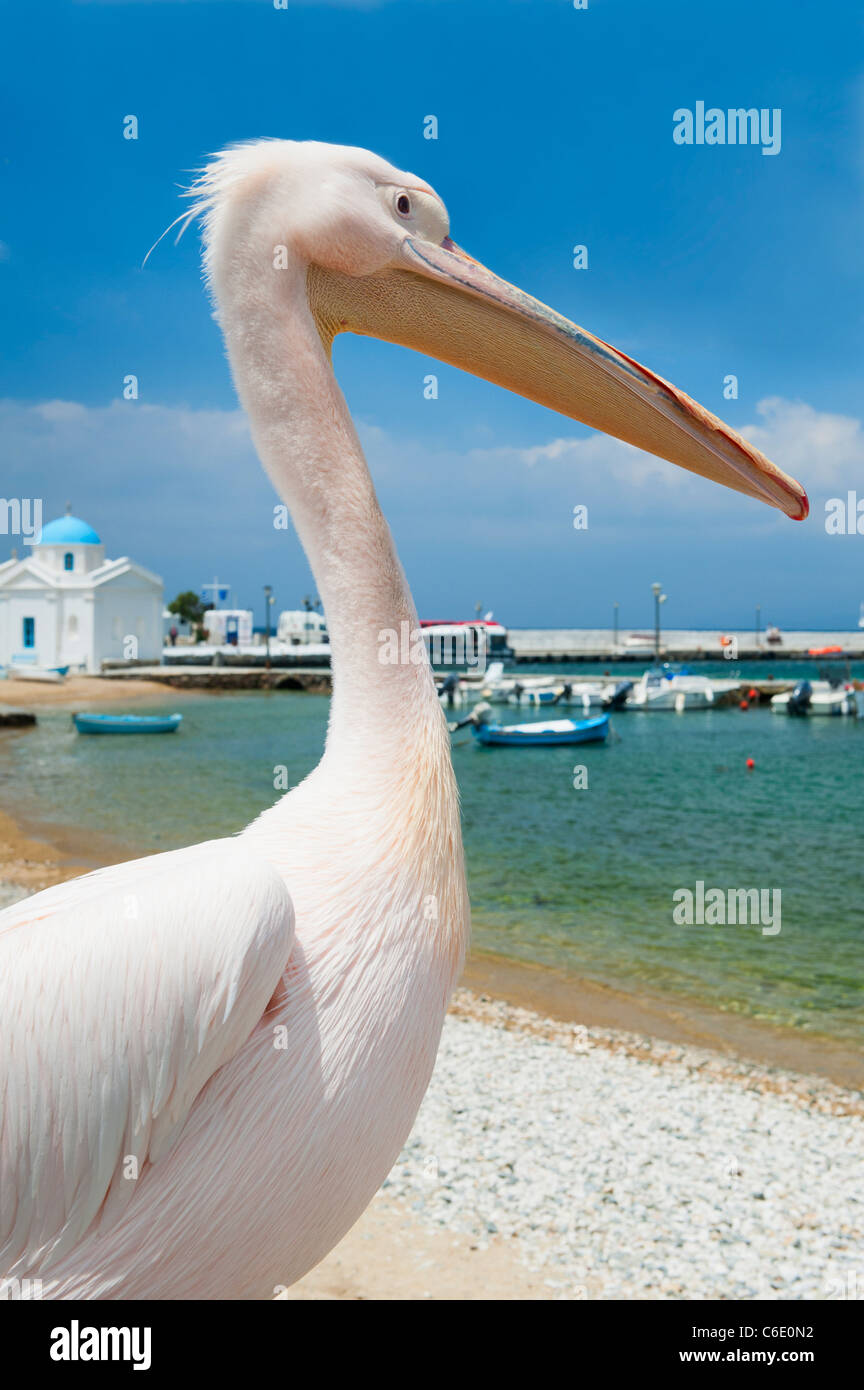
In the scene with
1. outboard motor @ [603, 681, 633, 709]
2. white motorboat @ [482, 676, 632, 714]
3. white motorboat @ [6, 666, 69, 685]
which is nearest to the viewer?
outboard motor @ [603, 681, 633, 709]

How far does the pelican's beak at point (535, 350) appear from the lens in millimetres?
1721

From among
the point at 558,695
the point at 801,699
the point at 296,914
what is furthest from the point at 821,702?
the point at 296,914

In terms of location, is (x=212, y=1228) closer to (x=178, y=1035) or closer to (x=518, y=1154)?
(x=178, y=1035)

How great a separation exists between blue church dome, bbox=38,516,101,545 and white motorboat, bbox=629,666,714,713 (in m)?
29.5

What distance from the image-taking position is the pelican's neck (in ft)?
5.29

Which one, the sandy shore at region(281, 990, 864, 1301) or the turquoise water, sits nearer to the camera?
the sandy shore at region(281, 990, 864, 1301)

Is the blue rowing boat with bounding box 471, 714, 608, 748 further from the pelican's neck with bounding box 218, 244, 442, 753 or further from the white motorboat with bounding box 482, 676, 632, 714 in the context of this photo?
the pelican's neck with bounding box 218, 244, 442, 753

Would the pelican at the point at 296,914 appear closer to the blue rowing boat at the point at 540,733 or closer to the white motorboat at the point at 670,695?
the blue rowing boat at the point at 540,733

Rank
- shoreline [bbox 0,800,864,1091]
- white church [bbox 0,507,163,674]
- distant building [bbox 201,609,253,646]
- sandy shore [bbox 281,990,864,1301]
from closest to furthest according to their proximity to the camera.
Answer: sandy shore [bbox 281,990,864,1301] < shoreline [bbox 0,800,864,1091] < white church [bbox 0,507,163,674] < distant building [bbox 201,609,253,646]

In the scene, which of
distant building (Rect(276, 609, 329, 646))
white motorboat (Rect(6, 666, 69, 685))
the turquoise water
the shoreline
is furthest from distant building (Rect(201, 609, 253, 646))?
the shoreline

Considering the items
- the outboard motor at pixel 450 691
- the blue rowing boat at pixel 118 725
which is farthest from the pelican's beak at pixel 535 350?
the outboard motor at pixel 450 691

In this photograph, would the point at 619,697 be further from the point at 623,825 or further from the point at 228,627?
the point at 228,627

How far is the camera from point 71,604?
46.1m
